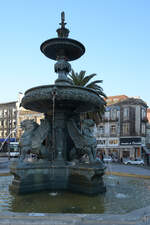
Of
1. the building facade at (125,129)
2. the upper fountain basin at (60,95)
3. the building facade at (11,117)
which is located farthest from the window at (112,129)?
the upper fountain basin at (60,95)

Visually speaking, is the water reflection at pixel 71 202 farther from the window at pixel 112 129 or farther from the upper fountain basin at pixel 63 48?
the window at pixel 112 129

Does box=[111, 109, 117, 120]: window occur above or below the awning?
above

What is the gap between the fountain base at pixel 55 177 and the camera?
22.9 feet

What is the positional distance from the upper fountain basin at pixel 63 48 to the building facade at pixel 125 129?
3757 cm

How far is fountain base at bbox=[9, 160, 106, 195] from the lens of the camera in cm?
698

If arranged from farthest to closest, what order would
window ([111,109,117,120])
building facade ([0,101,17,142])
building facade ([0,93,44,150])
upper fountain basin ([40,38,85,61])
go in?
1. building facade ([0,101,17,142])
2. building facade ([0,93,44,150])
3. window ([111,109,117,120])
4. upper fountain basin ([40,38,85,61])

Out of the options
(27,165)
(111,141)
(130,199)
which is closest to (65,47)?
(27,165)

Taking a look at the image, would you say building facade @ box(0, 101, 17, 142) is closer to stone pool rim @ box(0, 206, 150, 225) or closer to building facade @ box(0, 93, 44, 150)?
building facade @ box(0, 93, 44, 150)

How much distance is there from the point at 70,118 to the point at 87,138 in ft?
4.56

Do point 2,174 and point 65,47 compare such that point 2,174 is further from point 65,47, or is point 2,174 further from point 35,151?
point 65,47

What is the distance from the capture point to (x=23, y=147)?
304 inches

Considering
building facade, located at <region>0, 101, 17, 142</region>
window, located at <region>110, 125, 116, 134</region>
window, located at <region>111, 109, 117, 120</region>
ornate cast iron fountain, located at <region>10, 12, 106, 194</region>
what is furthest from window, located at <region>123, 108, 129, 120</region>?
ornate cast iron fountain, located at <region>10, 12, 106, 194</region>

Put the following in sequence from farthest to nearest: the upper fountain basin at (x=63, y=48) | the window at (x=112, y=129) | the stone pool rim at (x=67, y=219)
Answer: the window at (x=112, y=129) < the upper fountain basin at (x=63, y=48) < the stone pool rim at (x=67, y=219)

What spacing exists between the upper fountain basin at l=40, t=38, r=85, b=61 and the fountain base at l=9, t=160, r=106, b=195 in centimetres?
441
